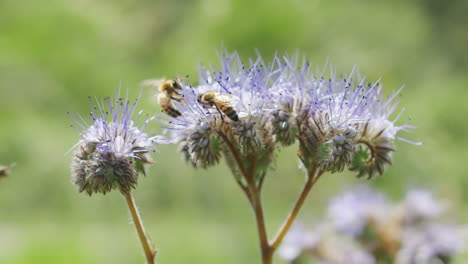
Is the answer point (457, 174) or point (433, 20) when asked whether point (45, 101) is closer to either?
point (457, 174)

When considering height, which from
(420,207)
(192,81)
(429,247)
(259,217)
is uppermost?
(192,81)

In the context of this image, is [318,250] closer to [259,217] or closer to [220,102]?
[259,217]

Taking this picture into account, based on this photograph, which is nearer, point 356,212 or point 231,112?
point 231,112

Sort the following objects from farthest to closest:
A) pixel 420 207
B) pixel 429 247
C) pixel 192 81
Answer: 1. pixel 192 81
2. pixel 420 207
3. pixel 429 247

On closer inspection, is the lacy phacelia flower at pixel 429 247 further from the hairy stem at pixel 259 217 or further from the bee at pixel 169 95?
the bee at pixel 169 95

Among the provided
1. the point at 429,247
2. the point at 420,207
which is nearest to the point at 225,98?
the point at 429,247
